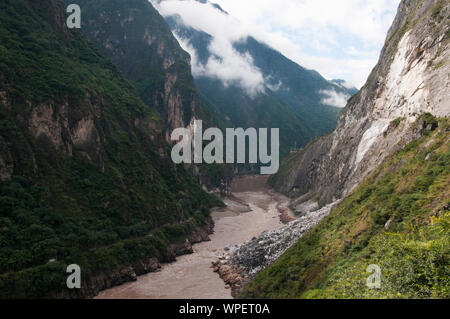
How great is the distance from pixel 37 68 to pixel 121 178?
21412 millimetres

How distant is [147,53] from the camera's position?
454 ft

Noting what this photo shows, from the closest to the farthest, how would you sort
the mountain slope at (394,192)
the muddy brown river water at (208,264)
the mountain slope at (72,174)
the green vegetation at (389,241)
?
the green vegetation at (389,241) < the mountain slope at (394,192) < the mountain slope at (72,174) < the muddy brown river water at (208,264)

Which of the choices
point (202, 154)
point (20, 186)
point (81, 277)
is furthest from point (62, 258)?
point (202, 154)

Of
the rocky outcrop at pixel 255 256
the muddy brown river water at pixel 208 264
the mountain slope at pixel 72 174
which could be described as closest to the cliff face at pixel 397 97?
the rocky outcrop at pixel 255 256

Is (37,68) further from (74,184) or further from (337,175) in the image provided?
(337,175)

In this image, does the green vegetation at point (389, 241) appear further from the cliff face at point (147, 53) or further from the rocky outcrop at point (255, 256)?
the cliff face at point (147, 53)

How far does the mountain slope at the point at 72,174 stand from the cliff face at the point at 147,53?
126ft

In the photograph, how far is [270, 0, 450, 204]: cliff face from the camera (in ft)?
144

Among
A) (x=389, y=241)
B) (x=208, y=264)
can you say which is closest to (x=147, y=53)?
(x=208, y=264)

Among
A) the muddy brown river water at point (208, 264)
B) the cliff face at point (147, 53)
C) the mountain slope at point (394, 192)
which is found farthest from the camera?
the cliff face at point (147, 53)

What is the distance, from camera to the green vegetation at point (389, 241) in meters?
17.9

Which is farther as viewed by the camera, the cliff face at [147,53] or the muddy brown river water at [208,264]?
the cliff face at [147,53]

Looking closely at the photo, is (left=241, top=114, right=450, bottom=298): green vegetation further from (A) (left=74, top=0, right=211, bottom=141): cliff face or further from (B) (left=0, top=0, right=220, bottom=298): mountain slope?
(A) (left=74, top=0, right=211, bottom=141): cliff face

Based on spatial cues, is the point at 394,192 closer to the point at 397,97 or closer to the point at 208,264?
the point at 397,97
